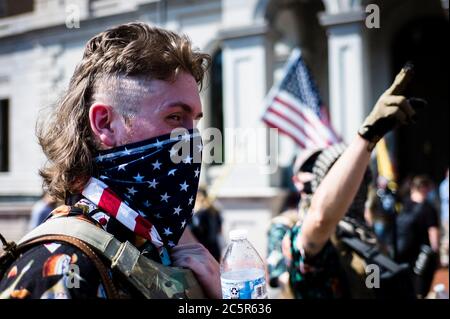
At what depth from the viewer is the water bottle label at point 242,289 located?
4.38ft

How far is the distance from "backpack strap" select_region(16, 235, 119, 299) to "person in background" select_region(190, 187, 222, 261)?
152 inches

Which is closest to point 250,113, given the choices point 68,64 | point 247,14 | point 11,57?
point 247,14

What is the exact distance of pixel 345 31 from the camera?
7.95 m

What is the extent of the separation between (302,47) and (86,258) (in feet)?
35.3

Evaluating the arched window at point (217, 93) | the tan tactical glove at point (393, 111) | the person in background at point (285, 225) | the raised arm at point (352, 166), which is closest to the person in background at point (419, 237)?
the person in background at point (285, 225)

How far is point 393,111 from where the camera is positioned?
1.64 metres

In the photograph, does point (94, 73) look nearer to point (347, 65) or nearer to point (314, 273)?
point (314, 273)

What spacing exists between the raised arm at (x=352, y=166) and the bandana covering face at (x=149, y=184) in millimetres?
634

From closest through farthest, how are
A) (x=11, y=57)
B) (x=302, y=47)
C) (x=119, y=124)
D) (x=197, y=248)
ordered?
(x=119, y=124) → (x=197, y=248) → (x=11, y=57) → (x=302, y=47)

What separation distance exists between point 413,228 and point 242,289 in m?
4.69

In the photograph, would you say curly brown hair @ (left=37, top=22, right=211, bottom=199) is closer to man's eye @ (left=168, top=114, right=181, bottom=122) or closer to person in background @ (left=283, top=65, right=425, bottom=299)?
man's eye @ (left=168, top=114, right=181, bottom=122)

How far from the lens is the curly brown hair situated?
1.34 meters
